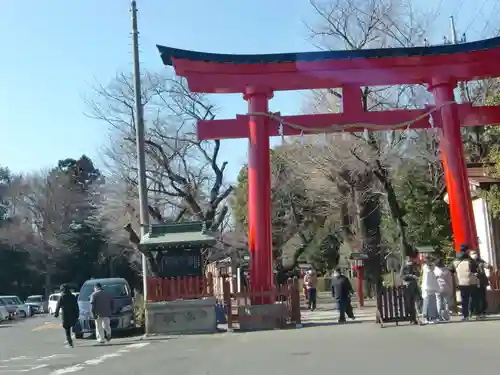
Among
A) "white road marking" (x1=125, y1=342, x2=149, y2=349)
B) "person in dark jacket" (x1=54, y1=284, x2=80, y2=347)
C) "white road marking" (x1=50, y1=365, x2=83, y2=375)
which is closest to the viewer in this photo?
"white road marking" (x1=50, y1=365, x2=83, y2=375)

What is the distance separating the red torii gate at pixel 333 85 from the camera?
18.2 metres

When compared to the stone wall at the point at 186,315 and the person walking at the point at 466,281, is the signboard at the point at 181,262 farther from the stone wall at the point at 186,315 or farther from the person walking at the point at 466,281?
the person walking at the point at 466,281

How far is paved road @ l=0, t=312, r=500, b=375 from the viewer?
380 inches

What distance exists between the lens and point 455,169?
60.4 feet

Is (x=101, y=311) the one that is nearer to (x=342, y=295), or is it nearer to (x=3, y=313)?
(x=342, y=295)

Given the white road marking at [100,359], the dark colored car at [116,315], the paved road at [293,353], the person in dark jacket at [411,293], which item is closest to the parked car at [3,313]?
the dark colored car at [116,315]

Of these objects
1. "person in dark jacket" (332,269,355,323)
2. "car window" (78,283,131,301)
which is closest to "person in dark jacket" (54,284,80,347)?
"car window" (78,283,131,301)

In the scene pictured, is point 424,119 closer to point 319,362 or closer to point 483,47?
point 483,47

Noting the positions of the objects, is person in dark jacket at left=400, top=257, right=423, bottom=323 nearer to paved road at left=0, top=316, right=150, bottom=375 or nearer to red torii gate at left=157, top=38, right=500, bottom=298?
red torii gate at left=157, top=38, right=500, bottom=298

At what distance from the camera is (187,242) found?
18.9 meters

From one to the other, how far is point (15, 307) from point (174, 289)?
99.3 ft

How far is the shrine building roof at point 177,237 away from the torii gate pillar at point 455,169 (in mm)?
7199

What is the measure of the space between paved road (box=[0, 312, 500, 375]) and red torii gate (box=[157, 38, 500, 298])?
361 centimetres

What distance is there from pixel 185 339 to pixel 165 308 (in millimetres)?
1782
